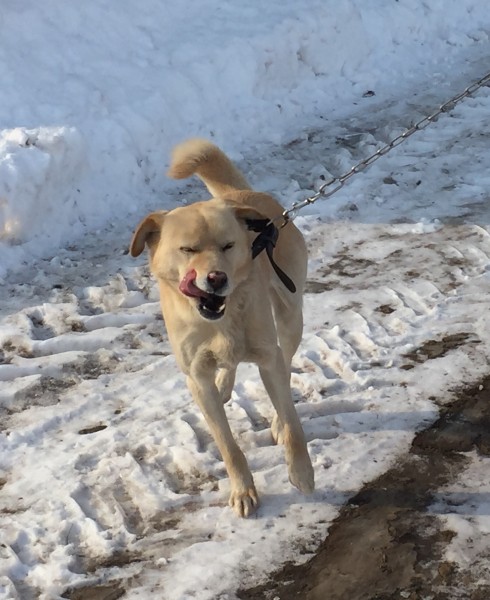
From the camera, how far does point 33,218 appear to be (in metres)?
5.70

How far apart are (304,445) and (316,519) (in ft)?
0.95

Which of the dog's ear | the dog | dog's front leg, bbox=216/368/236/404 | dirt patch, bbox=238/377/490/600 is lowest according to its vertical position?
dirt patch, bbox=238/377/490/600

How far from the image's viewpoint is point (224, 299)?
3.01m

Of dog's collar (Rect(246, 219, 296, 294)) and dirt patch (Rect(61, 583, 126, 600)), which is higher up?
dog's collar (Rect(246, 219, 296, 294))

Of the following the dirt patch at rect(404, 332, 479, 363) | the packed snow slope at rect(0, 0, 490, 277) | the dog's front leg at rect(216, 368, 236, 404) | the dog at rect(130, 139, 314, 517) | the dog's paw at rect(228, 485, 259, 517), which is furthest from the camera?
the packed snow slope at rect(0, 0, 490, 277)

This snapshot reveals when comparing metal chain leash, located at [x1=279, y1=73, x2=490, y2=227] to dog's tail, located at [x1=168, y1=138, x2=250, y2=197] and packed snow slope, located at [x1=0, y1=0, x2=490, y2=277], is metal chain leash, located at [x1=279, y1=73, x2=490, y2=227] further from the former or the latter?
packed snow slope, located at [x1=0, y1=0, x2=490, y2=277]

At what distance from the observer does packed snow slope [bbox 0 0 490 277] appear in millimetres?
5934

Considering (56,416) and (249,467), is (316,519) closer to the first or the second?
(249,467)

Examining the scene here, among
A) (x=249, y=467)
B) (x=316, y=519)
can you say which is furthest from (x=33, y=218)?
(x=316, y=519)

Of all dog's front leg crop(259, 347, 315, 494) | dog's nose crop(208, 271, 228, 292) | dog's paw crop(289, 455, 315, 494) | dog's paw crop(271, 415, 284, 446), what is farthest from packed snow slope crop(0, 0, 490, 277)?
dog's nose crop(208, 271, 228, 292)

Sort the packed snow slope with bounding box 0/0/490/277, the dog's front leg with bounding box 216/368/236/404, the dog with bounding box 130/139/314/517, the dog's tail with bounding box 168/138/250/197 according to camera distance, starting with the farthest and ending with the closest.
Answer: the packed snow slope with bounding box 0/0/490/277 < the dog's front leg with bounding box 216/368/236/404 < the dog's tail with bounding box 168/138/250/197 < the dog with bounding box 130/139/314/517

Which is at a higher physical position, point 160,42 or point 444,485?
point 160,42

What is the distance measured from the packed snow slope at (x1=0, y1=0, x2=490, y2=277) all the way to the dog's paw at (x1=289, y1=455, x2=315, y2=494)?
9.22 ft

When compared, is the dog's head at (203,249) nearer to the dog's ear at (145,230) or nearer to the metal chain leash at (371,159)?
the dog's ear at (145,230)
